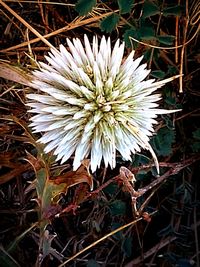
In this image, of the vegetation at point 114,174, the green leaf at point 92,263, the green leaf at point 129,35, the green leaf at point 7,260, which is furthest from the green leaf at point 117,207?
the green leaf at point 129,35

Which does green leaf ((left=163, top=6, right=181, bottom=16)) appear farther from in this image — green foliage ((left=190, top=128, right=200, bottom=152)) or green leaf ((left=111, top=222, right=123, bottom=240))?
green leaf ((left=111, top=222, right=123, bottom=240))

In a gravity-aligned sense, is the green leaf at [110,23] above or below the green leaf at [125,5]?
below

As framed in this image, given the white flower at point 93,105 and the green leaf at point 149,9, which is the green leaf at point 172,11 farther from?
the white flower at point 93,105

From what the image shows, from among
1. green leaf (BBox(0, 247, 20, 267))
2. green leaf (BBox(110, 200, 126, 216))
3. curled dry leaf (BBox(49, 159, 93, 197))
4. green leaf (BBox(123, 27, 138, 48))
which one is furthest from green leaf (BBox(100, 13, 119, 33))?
green leaf (BBox(0, 247, 20, 267))

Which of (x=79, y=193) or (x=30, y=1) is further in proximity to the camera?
(x=30, y=1)

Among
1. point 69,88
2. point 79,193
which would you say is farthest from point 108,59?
point 79,193

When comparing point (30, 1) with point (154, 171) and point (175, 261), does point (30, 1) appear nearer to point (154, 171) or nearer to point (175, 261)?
point (154, 171)

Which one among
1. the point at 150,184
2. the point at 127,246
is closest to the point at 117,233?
the point at 127,246
